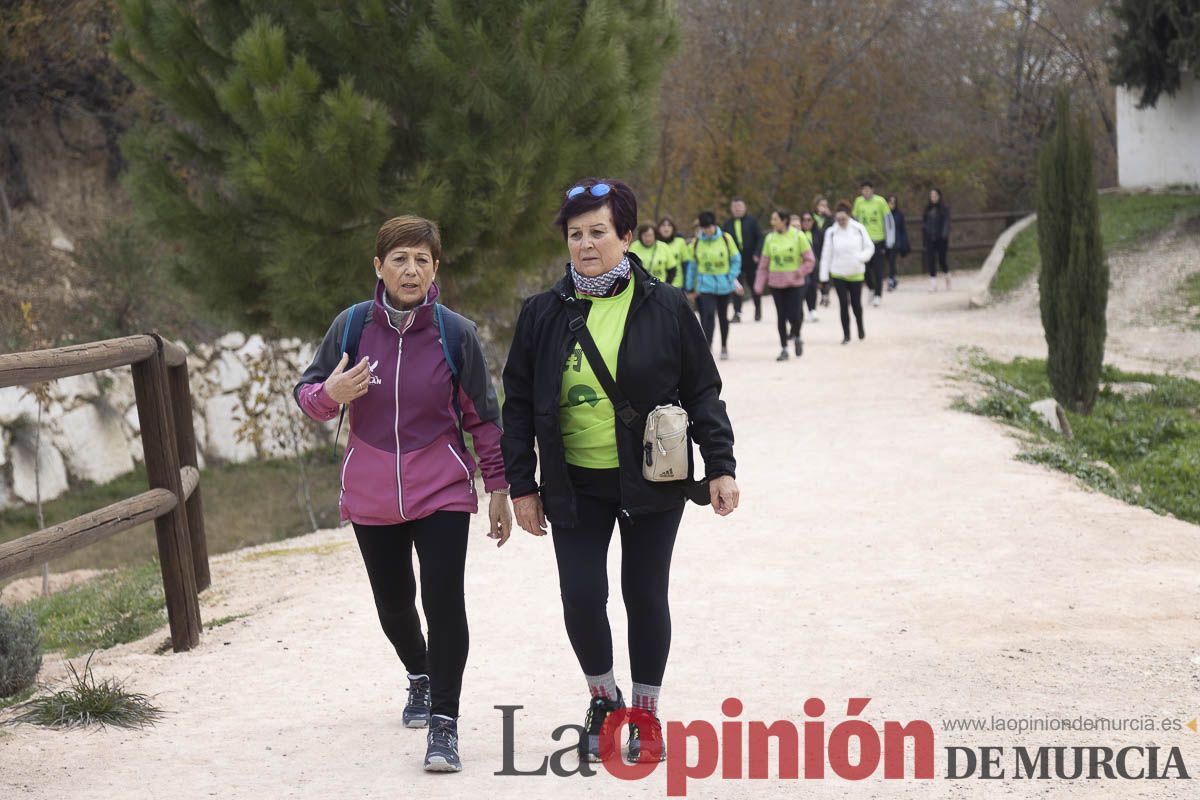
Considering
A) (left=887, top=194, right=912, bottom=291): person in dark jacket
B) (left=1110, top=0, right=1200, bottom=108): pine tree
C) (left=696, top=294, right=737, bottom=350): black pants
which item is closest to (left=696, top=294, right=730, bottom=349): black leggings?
(left=696, top=294, right=737, bottom=350): black pants

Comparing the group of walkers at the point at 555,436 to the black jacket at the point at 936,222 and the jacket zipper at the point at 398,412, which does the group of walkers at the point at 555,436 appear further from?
the black jacket at the point at 936,222

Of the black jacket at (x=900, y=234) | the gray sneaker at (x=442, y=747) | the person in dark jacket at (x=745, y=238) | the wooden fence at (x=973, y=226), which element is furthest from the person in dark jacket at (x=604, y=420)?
the wooden fence at (x=973, y=226)

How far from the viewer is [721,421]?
4199mm

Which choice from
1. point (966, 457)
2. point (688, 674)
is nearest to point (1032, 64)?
point (966, 457)

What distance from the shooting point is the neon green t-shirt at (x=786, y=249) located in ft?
51.1

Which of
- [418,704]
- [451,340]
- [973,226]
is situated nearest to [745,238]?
[418,704]

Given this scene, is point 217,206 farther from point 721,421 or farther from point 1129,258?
point 1129,258

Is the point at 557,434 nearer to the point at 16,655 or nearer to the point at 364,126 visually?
the point at 16,655

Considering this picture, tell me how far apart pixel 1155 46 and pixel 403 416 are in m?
26.6

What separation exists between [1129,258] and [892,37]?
13.5m

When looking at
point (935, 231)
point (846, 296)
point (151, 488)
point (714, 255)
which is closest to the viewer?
point (151, 488)

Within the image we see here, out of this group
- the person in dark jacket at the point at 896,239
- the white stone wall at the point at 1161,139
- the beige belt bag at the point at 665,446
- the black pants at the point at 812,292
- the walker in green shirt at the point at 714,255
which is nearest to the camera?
the beige belt bag at the point at 665,446

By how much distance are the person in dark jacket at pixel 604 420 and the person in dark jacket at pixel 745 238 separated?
14.9m

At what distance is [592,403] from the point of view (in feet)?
13.5
